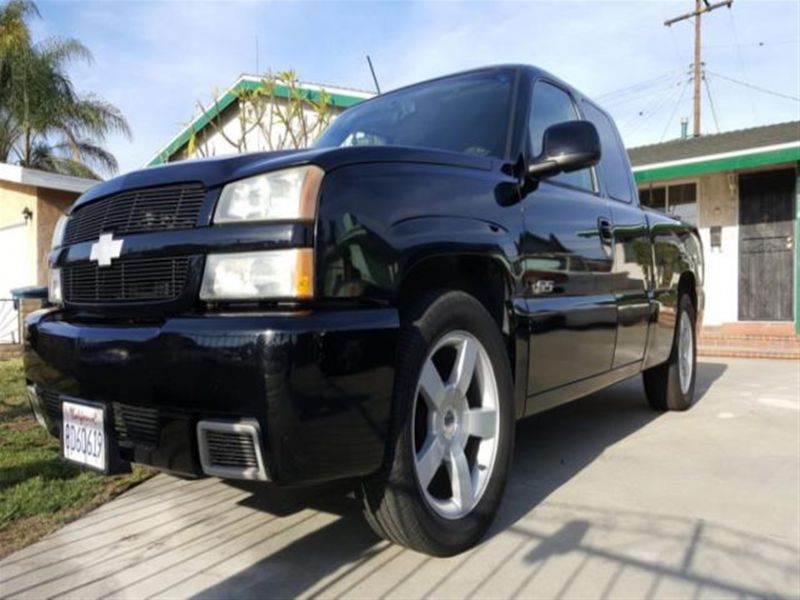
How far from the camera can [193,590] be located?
92.8 inches

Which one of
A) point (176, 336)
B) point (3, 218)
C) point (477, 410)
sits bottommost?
point (477, 410)

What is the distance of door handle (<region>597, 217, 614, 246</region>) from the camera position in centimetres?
372

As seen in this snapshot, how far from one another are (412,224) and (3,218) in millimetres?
11882

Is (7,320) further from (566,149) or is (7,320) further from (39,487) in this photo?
(566,149)

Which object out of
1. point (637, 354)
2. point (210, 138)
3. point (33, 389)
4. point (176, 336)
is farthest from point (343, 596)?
point (210, 138)

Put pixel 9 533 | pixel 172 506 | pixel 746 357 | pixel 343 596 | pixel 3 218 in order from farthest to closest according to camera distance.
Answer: pixel 3 218
pixel 746 357
pixel 172 506
pixel 9 533
pixel 343 596

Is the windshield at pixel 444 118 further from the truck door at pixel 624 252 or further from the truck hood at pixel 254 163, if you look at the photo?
the truck door at pixel 624 252

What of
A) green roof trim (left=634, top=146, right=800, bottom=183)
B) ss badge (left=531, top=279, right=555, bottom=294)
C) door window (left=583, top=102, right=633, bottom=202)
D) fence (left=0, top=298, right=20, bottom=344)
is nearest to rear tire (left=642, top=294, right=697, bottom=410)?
door window (left=583, top=102, right=633, bottom=202)

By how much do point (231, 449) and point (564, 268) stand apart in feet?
6.22

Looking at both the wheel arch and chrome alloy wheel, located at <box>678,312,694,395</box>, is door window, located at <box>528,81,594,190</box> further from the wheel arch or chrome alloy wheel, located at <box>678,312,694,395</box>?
chrome alloy wheel, located at <box>678,312,694,395</box>

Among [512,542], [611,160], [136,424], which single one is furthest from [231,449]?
[611,160]

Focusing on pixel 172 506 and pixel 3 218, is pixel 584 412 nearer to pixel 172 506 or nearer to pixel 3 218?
pixel 172 506

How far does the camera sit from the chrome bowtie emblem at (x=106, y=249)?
2.38m

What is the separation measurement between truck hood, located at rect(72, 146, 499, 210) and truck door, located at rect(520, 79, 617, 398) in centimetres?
72
